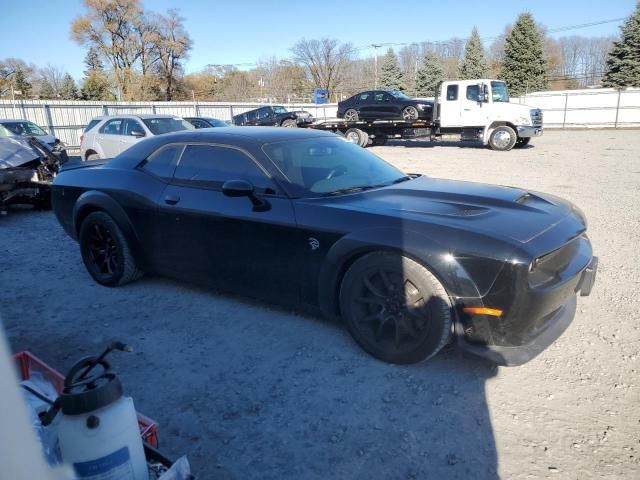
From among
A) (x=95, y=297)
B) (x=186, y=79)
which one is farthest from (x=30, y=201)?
(x=186, y=79)

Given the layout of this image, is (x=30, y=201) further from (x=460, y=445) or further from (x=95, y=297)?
(x=460, y=445)

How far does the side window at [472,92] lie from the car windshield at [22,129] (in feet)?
49.0

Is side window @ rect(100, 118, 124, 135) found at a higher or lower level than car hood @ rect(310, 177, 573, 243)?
higher

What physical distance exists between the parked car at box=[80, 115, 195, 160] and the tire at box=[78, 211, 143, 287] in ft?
24.2

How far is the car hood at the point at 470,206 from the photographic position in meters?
2.91

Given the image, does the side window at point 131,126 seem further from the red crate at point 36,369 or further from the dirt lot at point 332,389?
the red crate at point 36,369

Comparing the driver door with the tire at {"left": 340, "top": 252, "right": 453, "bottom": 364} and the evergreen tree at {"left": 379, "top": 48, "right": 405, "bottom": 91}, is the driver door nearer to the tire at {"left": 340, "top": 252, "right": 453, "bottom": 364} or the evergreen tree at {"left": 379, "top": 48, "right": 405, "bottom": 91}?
the tire at {"left": 340, "top": 252, "right": 453, "bottom": 364}

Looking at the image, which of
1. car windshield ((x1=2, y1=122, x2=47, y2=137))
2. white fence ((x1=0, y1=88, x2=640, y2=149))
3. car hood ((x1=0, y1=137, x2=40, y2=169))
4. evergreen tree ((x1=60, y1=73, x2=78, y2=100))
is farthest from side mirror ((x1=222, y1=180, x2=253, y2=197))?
evergreen tree ((x1=60, y1=73, x2=78, y2=100))

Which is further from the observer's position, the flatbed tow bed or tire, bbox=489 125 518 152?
the flatbed tow bed

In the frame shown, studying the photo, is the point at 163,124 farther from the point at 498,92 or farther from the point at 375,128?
the point at 498,92

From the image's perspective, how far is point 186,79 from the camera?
195 feet

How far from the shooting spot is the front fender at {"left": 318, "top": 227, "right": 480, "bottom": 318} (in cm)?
276

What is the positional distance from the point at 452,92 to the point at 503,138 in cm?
261

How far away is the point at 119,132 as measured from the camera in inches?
470
